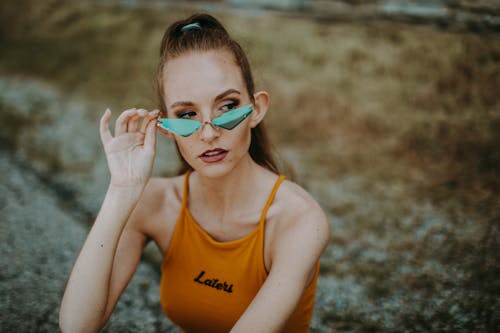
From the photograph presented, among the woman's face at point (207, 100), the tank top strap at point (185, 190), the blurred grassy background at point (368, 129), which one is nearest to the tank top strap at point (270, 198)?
the woman's face at point (207, 100)

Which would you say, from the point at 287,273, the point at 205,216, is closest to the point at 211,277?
the point at 205,216

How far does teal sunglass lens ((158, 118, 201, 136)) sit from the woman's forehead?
9 cm

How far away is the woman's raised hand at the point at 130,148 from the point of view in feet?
6.43

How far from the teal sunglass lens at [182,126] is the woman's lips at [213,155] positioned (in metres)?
0.11

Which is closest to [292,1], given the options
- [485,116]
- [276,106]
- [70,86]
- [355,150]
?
[276,106]

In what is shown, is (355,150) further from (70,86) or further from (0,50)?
(0,50)

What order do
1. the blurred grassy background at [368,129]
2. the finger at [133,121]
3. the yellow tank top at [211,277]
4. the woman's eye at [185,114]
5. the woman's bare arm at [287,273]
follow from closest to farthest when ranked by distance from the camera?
the woman's bare arm at [287,273]
the woman's eye at [185,114]
the yellow tank top at [211,277]
the finger at [133,121]
the blurred grassy background at [368,129]

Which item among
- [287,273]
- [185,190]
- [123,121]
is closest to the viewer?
[287,273]

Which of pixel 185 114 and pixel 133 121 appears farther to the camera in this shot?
pixel 133 121

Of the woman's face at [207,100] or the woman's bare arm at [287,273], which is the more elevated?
the woman's face at [207,100]

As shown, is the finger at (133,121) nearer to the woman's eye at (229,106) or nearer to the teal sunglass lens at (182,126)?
the teal sunglass lens at (182,126)

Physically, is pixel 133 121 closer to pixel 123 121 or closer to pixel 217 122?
pixel 123 121

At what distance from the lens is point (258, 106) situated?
6.73 feet

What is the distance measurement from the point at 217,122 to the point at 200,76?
191mm
